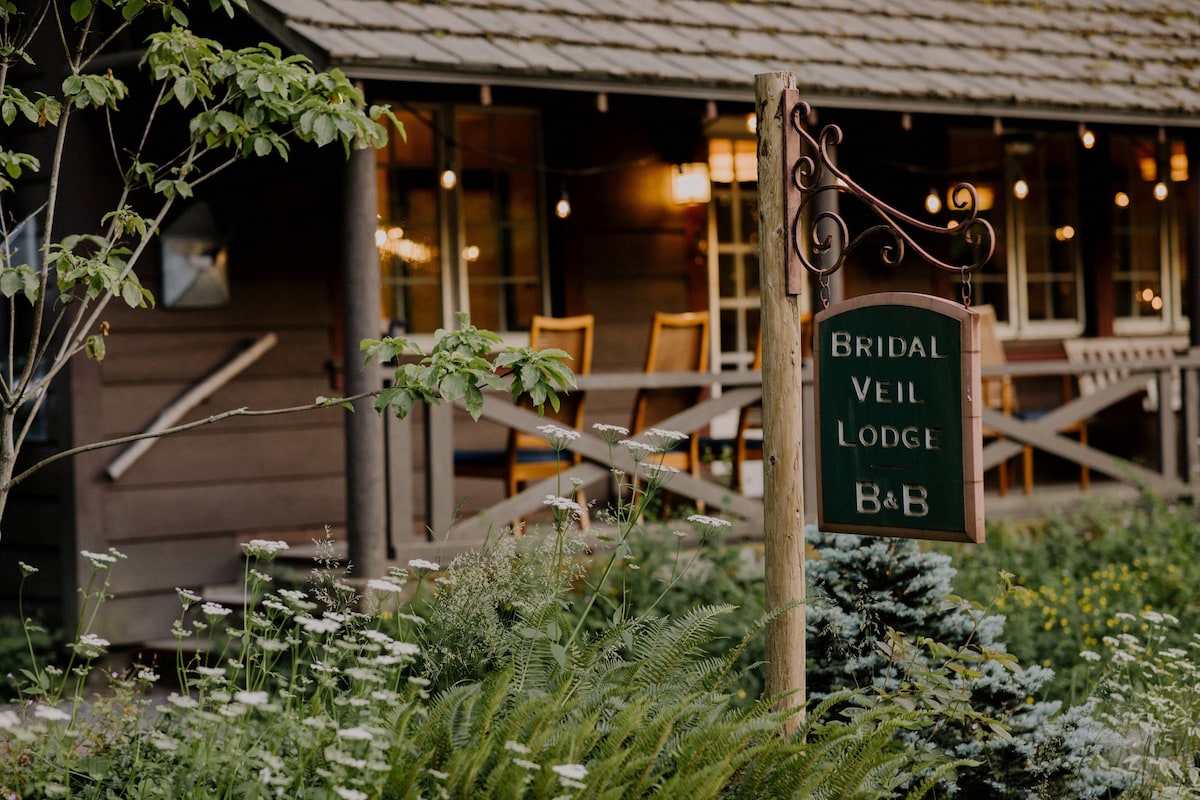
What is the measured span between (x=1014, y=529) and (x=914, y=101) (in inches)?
100

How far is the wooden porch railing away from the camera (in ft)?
22.8

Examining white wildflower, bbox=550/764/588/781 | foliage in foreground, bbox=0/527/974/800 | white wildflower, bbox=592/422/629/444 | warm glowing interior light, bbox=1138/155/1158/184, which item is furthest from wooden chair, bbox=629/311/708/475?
warm glowing interior light, bbox=1138/155/1158/184

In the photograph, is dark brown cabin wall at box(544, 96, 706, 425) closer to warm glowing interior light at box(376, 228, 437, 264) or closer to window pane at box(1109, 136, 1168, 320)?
warm glowing interior light at box(376, 228, 437, 264)

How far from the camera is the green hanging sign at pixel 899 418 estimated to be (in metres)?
3.84

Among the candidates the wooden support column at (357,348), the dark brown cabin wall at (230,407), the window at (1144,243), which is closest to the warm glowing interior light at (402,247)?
the dark brown cabin wall at (230,407)

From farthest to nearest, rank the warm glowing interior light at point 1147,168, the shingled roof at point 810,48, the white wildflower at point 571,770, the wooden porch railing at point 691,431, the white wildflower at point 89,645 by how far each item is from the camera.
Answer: the warm glowing interior light at point 1147,168 → the wooden porch railing at point 691,431 → the shingled roof at point 810,48 → the white wildflower at point 89,645 → the white wildflower at point 571,770

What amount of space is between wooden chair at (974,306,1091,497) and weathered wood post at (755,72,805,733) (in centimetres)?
495

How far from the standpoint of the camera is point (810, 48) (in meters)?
8.37

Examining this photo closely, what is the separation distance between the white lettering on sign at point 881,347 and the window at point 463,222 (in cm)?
476

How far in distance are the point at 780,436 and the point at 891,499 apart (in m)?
0.38

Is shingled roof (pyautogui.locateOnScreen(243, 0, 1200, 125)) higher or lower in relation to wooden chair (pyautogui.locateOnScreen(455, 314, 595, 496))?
higher

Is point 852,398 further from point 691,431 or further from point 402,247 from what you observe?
point 402,247

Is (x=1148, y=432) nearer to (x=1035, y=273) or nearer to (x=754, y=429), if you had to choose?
(x=1035, y=273)

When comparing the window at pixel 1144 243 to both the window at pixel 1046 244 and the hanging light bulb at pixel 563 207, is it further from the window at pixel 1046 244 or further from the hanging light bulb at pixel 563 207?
the hanging light bulb at pixel 563 207
